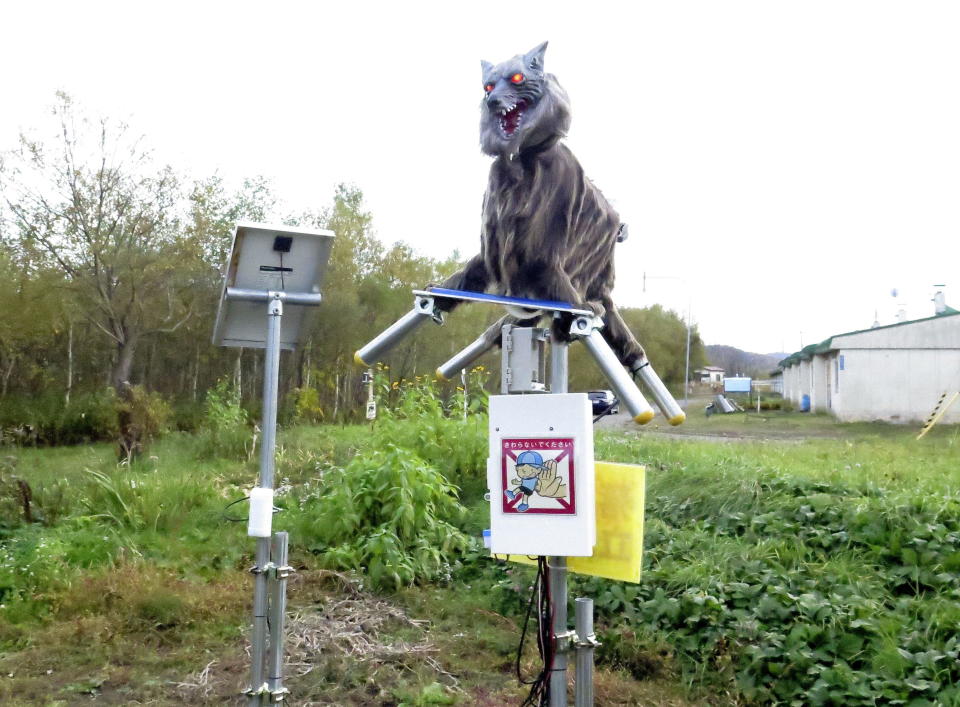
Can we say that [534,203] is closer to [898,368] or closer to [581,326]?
[581,326]

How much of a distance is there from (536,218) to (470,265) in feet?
1.05

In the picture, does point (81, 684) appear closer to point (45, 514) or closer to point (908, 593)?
point (45, 514)

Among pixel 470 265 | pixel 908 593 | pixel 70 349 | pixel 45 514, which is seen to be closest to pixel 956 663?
pixel 908 593

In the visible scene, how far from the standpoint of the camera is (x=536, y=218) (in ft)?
7.82

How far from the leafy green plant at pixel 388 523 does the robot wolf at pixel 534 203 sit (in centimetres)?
297

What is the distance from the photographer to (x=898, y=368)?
17.6m

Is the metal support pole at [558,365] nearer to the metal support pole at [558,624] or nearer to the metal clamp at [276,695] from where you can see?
the metal support pole at [558,624]

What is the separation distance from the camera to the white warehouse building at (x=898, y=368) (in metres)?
17.3

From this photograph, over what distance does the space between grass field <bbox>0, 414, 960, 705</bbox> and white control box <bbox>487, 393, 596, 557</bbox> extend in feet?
5.96

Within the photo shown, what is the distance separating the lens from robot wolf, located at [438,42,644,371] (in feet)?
7.58

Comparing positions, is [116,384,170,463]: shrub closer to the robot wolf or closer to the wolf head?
the robot wolf

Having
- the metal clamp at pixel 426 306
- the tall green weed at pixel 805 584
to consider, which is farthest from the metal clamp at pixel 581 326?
the tall green weed at pixel 805 584

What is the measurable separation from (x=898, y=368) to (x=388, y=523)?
15332mm

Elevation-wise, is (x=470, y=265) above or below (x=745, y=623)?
above
